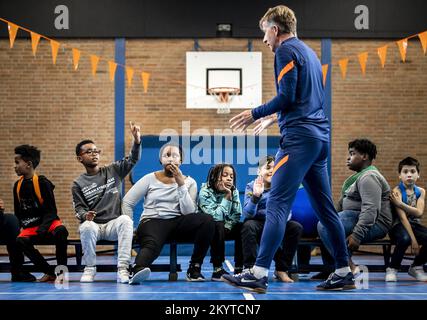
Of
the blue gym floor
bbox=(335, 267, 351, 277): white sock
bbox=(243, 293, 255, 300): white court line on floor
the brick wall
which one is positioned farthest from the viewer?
the brick wall

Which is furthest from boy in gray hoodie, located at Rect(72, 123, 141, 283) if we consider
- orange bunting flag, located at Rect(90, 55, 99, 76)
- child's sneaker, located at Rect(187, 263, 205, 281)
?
orange bunting flag, located at Rect(90, 55, 99, 76)

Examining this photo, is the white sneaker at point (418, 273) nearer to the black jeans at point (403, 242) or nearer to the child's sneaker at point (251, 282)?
the black jeans at point (403, 242)

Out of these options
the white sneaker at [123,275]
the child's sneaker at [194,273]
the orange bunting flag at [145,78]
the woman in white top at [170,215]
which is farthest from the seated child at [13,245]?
the orange bunting flag at [145,78]

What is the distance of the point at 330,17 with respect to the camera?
888 centimetres

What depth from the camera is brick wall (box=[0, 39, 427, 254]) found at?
29.0 feet

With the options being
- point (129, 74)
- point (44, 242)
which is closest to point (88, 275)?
point (44, 242)

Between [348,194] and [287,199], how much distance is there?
1469 mm

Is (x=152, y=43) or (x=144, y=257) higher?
(x=152, y=43)

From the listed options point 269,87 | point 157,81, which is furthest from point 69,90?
point 269,87

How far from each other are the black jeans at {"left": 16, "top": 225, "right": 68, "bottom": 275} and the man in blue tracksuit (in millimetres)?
1658

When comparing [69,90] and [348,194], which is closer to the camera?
[348,194]

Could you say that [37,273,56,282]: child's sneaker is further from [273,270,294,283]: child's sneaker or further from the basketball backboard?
the basketball backboard

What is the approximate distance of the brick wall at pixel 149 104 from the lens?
8852mm

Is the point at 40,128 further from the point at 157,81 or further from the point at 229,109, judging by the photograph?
the point at 229,109
